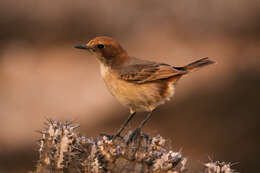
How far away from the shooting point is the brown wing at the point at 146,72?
630 cm

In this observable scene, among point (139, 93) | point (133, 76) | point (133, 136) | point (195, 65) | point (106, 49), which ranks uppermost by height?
point (106, 49)

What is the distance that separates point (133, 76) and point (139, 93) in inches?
9.1

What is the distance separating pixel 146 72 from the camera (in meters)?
6.40

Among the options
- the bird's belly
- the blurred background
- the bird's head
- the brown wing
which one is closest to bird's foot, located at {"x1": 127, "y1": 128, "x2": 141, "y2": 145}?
the bird's belly

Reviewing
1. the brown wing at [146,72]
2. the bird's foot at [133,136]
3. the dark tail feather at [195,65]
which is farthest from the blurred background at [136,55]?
the bird's foot at [133,136]

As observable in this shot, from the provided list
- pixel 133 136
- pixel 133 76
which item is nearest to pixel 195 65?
pixel 133 76

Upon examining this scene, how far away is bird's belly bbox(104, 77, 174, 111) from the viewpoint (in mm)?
6207

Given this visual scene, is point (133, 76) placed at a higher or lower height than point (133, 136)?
higher

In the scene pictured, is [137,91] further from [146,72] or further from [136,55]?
[136,55]

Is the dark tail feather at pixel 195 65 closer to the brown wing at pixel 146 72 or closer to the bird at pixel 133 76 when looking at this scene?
the bird at pixel 133 76

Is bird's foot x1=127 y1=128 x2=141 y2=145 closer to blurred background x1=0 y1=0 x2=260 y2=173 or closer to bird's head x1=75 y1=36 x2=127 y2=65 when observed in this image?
bird's head x1=75 y1=36 x2=127 y2=65

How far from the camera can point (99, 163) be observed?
14.8 feet

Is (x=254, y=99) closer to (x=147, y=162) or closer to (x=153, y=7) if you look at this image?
(x=153, y=7)

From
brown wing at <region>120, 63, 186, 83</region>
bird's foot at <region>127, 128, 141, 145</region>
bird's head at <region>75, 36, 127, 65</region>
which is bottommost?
bird's foot at <region>127, 128, 141, 145</region>
